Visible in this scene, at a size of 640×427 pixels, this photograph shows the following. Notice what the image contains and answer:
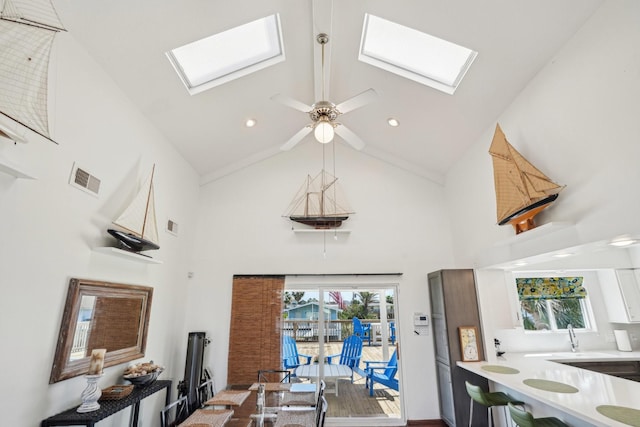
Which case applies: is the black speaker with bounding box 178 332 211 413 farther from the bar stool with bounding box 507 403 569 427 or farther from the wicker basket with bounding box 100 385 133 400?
the bar stool with bounding box 507 403 569 427

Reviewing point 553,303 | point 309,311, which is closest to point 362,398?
point 309,311

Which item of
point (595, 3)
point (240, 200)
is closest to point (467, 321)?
point (595, 3)

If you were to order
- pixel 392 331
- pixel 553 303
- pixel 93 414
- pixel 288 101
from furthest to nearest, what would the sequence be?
pixel 392 331
pixel 553 303
pixel 288 101
pixel 93 414

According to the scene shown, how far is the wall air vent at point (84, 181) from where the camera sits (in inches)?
99.5

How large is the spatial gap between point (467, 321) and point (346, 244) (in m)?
2.05

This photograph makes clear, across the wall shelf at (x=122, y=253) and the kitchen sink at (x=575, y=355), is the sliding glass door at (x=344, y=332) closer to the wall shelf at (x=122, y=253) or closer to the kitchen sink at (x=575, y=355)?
the kitchen sink at (x=575, y=355)

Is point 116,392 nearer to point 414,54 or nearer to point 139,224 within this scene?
point 139,224

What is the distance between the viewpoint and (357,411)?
438 centimetres

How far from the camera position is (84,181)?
263 centimetres

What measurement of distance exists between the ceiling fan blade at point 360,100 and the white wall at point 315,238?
2455mm

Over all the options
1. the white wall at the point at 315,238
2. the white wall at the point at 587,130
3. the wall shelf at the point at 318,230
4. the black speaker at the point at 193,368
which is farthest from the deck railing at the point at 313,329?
the white wall at the point at 587,130

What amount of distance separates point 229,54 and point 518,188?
336cm

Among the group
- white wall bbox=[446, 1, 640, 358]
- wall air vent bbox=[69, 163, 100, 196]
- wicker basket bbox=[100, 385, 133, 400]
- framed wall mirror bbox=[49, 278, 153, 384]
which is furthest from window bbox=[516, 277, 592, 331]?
wall air vent bbox=[69, 163, 100, 196]

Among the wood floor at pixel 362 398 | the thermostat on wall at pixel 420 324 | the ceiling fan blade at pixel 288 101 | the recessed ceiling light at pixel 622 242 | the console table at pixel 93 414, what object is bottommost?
the wood floor at pixel 362 398
